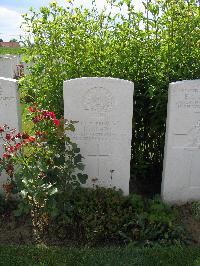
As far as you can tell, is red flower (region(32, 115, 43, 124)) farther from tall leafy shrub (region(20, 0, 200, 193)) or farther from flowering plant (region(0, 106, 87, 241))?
tall leafy shrub (region(20, 0, 200, 193))

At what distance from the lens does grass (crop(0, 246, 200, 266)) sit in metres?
3.33

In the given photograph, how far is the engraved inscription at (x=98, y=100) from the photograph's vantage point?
3934 millimetres

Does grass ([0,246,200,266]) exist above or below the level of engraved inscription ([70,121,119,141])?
below

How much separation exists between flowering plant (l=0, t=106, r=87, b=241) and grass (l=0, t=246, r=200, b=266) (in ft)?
1.19

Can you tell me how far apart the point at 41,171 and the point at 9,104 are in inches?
40.6

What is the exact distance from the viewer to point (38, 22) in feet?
14.4

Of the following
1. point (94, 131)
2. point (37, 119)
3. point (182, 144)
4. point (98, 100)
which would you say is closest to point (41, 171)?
point (37, 119)

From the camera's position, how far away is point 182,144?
4.19 meters

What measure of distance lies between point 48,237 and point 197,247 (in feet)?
4.92

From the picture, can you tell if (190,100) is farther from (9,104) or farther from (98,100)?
(9,104)

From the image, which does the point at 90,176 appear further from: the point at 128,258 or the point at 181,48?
the point at 181,48

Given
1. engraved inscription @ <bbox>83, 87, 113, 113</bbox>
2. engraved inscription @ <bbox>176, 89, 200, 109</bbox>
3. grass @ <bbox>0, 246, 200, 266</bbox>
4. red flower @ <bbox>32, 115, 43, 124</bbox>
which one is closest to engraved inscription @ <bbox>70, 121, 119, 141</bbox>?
engraved inscription @ <bbox>83, 87, 113, 113</bbox>

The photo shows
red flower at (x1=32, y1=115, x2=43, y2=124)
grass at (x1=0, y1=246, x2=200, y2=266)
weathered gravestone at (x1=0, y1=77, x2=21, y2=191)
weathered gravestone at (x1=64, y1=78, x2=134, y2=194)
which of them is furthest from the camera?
weathered gravestone at (x1=0, y1=77, x2=21, y2=191)

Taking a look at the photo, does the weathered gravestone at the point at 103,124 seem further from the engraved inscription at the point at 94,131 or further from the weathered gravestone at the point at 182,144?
the weathered gravestone at the point at 182,144
